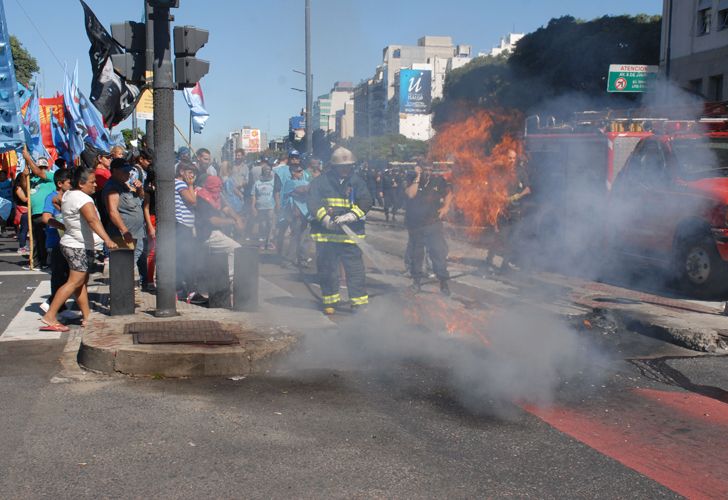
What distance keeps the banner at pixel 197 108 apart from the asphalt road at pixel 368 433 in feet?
40.7

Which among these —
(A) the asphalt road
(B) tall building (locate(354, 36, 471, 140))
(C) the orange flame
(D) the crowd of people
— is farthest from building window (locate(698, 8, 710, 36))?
(B) tall building (locate(354, 36, 471, 140))

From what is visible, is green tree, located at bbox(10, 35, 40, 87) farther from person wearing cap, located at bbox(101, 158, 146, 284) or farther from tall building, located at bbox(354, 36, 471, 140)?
tall building, located at bbox(354, 36, 471, 140)

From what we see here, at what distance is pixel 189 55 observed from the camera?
7.89 m

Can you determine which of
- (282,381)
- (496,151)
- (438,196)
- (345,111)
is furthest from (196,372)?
(345,111)

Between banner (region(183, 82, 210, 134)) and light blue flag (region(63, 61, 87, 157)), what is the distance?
3437mm

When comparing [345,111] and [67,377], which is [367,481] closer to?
[67,377]

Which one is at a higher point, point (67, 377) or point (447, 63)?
point (447, 63)

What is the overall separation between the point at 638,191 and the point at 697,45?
26.2 metres

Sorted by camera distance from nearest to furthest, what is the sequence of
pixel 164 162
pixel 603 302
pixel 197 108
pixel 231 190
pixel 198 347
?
pixel 198 347 → pixel 164 162 → pixel 603 302 → pixel 231 190 → pixel 197 108

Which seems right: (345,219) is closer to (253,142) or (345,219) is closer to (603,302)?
(603,302)

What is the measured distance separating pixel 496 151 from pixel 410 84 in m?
86.4

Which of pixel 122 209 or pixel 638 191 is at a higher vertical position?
pixel 638 191

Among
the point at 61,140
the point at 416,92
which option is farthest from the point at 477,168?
the point at 416,92

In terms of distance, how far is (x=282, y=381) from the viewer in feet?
20.1
